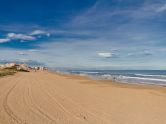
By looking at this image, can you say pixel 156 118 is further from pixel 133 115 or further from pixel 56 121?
pixel 56 121

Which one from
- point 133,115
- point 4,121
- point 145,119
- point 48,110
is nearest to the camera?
point 4,121

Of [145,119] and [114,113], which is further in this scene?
[114,113]

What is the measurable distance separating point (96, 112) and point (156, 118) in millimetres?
1977

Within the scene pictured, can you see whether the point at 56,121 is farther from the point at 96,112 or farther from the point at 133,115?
the point at 133,115

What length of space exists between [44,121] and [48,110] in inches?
62.8

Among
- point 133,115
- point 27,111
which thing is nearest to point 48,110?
point 27,111

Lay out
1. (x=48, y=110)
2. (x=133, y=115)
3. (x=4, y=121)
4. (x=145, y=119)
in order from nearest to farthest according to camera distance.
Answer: (x=4, y=121)
(x=145, y=119)
(x=133, y=115)
(x=48, y=110)

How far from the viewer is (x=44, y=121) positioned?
6.48 metres

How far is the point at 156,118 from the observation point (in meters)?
7.10

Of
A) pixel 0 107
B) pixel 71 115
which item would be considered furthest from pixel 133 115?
pixel 0 107

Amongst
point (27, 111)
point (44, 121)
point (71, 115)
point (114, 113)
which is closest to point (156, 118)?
point (114, 113)

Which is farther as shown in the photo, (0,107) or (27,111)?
(0,107)

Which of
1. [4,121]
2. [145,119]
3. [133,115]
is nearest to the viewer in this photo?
[4,121]

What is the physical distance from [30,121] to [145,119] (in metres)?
3.43
